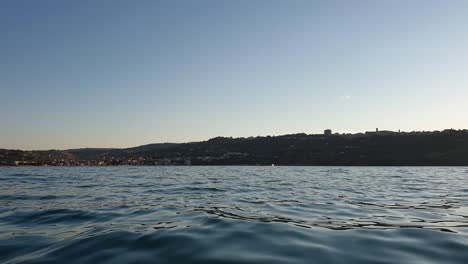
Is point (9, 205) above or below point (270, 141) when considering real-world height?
below

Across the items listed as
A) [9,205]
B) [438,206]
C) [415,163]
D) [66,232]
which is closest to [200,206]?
[66,232]

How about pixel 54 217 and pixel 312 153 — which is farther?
pixel 312 153

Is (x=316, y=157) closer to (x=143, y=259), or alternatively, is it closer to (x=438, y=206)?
(x=438, y=206)

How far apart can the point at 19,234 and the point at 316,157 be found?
125848 mm

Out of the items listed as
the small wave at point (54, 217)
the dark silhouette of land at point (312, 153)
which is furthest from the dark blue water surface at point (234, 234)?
the dark silhouette of land at point (312, 153)

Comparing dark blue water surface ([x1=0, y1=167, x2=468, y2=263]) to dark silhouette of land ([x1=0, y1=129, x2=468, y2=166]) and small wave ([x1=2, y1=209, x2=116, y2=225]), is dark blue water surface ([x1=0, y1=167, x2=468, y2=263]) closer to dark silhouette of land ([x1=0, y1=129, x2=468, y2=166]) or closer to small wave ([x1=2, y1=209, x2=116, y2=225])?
small wave ([x1=2, y1=209, x2=116, y2=225])

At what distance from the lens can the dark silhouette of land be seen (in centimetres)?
11425

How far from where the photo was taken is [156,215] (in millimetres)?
11727

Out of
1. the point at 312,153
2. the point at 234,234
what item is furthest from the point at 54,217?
the point at 312,153

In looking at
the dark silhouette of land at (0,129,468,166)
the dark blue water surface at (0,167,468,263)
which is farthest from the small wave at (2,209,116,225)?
the dark silhouette of land at (0,129,468,166)

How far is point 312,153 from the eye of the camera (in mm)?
134250

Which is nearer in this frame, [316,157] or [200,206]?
[200,206]

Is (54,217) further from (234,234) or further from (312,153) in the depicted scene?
(312,153)

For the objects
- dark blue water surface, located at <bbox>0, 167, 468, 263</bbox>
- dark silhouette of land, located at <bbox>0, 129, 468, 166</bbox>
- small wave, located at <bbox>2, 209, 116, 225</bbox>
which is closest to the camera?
dark blue water surface, located at <bbox>0, 167, 468, 263</bbox>
